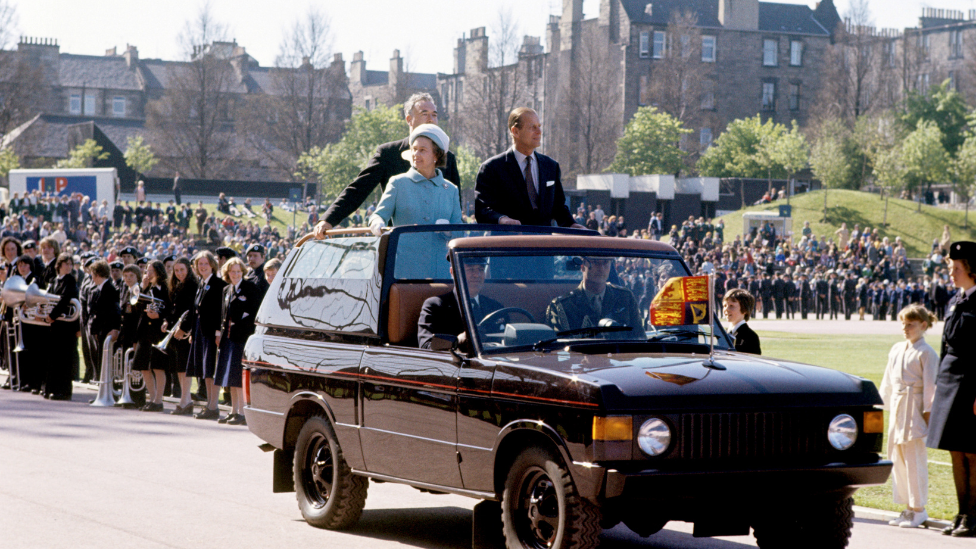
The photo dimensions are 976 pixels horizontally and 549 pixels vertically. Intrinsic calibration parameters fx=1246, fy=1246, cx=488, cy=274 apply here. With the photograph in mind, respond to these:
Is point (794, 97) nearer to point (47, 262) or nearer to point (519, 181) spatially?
point (47, 262)

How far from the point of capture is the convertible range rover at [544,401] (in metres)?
5.71

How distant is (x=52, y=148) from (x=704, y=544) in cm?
10222

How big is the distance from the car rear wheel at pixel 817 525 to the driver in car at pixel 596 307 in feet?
3.99

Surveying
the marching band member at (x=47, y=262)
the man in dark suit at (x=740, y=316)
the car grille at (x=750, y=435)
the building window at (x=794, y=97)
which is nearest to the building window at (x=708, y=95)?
the building window at (x=794, y=97)

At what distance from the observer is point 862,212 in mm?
73125

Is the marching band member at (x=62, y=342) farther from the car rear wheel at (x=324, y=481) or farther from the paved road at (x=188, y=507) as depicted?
the car rear wheel at (x=324, y=481)

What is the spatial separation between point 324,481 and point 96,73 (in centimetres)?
11920

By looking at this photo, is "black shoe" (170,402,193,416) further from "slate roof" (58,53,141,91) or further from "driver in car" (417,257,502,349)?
"slate roof" (58,53,141,91)

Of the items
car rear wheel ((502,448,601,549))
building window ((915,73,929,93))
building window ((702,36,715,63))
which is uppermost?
building window ((702,36,715,63))

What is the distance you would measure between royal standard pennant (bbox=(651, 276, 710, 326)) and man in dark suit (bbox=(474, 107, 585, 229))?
1.59 metres

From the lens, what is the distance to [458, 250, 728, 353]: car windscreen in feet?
21.8

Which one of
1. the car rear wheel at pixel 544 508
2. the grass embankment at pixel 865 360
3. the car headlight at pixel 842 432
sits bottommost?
the grass embankment at pixel 865 360

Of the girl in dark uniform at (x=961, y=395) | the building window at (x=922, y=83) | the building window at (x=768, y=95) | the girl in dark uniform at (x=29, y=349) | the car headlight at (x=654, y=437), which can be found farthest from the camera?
the building window at (x=922, y=83)

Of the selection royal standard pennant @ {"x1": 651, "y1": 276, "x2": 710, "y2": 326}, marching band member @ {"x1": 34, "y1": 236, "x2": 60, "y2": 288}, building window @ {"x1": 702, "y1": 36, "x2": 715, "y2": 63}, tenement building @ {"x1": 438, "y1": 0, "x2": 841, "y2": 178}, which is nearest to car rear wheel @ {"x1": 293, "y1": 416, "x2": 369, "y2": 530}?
royal standard pennant @ {"x1": 651, "y1": 276, "x2": 710, "y2": 326}
